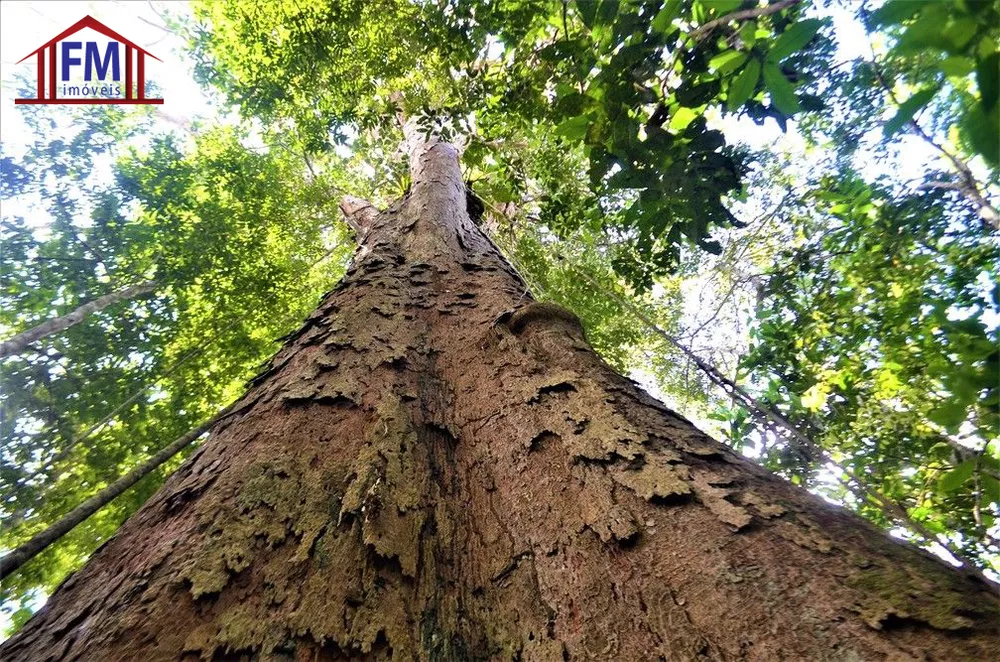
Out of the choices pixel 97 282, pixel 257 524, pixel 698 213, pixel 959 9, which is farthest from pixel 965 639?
pixel 97 282

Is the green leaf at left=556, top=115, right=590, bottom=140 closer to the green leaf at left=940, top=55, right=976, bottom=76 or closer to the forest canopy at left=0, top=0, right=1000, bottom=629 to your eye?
the forest canopy at left=0, top=0, right=1000, bottom=629

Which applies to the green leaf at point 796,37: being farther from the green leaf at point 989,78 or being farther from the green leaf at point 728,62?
the green leaf at point 989,78

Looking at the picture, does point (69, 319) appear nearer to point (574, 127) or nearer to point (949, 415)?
point (574, 127)

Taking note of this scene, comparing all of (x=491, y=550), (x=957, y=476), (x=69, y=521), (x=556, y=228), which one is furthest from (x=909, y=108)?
(x=556, y=228)

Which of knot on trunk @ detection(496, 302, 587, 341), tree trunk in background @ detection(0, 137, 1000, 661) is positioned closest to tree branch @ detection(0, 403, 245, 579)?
tree trunk in background @ detection(0, 137, 1000, 661)

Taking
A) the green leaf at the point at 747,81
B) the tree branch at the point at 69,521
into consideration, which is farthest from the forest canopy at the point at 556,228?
the tree branch at the point at 69,521

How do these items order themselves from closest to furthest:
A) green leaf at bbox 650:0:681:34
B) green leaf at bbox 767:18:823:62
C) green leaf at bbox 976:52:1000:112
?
1. green leaf at bbox 976:52:1000:112
2. green leaf at bbox 767:18:823:62
3. green leaf at bbox 650:0:681:34

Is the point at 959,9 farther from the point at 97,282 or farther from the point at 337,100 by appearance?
the point at 97,282
